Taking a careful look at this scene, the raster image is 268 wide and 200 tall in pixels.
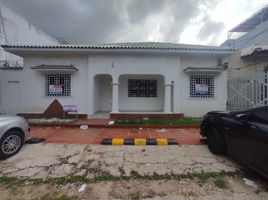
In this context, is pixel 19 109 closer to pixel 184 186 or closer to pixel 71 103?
pixel 71 103

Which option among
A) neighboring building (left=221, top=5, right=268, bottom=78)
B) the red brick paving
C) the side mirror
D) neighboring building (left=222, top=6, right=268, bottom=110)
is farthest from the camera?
neighboring building (left=221, top=5, right=268, bottom=78)

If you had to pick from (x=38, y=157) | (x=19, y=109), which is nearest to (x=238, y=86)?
(x=38, y=157)

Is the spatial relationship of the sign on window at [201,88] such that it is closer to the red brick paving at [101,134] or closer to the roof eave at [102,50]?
the roof eave at [102,50]

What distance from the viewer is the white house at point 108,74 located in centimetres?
1005

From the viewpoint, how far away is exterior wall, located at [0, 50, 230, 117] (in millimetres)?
10094

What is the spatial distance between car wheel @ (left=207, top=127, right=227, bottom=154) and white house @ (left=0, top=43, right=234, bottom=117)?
4.88 m

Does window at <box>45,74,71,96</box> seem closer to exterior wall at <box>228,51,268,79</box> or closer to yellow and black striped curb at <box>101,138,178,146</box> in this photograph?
yellow and black striped curb at <box>101,138,178,146</box>

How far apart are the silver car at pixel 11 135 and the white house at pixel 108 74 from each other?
4.99 metres

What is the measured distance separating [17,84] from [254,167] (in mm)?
10917

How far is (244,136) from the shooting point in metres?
3.88

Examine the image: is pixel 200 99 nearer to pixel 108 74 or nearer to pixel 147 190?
pixel 108 74

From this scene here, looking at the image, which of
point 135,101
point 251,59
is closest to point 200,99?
point 135,101

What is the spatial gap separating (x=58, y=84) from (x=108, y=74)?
275 centimetres

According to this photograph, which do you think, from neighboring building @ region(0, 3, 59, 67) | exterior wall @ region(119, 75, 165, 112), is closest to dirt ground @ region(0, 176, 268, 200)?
exterior wall @ region(119, 75, 165, 112)
